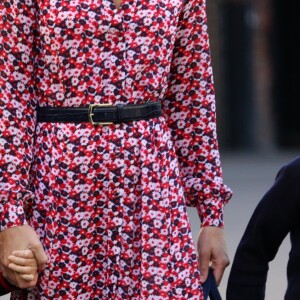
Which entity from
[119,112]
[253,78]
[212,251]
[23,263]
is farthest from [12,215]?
[253,78]

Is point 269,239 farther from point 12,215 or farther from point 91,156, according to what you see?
point 12,215

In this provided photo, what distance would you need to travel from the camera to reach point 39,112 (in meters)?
3.45

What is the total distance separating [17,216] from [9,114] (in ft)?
0.88

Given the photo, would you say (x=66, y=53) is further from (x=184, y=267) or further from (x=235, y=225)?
(x=235, y=225)

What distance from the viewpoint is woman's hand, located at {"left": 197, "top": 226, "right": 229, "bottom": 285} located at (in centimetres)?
362

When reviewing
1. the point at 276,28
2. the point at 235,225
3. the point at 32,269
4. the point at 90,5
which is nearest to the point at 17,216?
the point at 32,269

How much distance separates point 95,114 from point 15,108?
0.69 ft

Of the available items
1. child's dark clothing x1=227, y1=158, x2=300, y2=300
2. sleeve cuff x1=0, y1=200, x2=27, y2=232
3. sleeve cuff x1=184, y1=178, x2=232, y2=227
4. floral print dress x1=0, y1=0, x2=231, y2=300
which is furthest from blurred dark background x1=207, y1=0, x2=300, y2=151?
sleeve cuff x1=0, y1=200, x2=27, y2=232

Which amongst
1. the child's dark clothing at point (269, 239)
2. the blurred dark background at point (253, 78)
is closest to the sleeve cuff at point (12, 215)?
the child's dark clothing at point (269, 239)

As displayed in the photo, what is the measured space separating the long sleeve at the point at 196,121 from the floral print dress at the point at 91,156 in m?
0.21

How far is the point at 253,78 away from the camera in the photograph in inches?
778

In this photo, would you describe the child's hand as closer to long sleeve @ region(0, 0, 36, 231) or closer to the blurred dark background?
long sleeve @ region(0, 0, 36, 231)

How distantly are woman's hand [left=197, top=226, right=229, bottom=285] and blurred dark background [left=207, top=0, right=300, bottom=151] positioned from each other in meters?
15.9

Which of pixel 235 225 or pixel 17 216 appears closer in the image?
pixel 17 216
